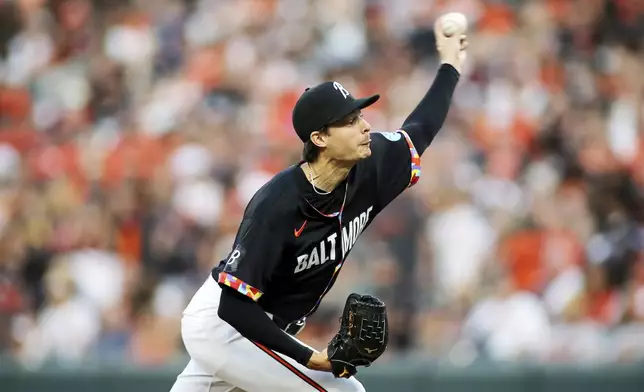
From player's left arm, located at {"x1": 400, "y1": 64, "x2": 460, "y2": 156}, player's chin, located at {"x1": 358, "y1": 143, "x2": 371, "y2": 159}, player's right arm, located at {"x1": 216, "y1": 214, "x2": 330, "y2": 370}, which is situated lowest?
player's right arm, located at {"x1": 216, "y1": 214, "x2": 330, "y2": 370}

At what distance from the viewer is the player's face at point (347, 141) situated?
4.50 m

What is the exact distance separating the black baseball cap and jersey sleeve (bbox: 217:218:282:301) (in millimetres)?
444

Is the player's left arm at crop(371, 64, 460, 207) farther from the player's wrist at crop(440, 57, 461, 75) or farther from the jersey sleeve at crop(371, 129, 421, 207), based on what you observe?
the player's wrist at crop(440, 57, 461, 75)

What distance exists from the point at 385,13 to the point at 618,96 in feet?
8.26

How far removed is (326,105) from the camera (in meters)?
4.49

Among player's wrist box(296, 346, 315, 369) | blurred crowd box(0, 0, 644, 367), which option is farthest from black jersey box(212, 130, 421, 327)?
blurred crowd box(0, 0, 644, 367)

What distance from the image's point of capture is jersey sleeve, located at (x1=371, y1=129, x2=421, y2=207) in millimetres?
4859

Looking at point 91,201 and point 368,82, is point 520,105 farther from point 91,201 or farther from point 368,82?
point 91,201

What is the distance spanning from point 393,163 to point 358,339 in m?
0.85

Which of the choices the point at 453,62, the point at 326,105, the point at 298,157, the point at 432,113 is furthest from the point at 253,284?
the point at 298,157

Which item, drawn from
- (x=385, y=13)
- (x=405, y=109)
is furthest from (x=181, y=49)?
(x=405, y=109)

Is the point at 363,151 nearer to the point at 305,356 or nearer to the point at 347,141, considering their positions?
the point at 347,141

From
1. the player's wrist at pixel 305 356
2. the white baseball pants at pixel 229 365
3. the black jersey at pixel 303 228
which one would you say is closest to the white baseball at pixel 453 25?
the black jersey at pixel 303 228

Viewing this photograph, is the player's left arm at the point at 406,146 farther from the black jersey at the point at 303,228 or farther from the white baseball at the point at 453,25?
the white baseball at the point at 453,25
